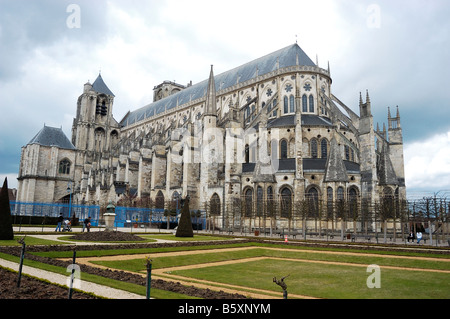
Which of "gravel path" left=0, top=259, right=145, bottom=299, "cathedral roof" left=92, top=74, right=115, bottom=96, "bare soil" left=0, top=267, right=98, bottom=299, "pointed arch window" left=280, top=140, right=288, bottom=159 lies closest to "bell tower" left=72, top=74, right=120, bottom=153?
"cathedral roof" left=92, top=74, right=115, bottom=96

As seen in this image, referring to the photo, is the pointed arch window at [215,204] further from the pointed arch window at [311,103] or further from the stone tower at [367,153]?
the pointed arch window at [311,103]

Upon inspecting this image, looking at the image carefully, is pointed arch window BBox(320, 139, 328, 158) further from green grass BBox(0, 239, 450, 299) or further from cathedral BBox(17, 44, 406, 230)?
green grass BBox(0, 239, 450, 299)

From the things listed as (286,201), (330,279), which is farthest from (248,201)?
(330,279)

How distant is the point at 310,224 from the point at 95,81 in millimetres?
60324

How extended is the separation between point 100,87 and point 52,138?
1625 cm

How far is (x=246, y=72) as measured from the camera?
51.0 metres

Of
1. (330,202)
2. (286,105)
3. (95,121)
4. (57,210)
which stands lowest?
(57,210)

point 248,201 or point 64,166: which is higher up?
point 64,166

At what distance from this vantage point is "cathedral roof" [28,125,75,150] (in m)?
63.0

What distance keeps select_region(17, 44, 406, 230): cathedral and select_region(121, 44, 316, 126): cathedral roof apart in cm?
21

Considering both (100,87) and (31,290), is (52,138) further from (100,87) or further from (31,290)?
(31,290)

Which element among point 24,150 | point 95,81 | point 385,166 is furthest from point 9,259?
point 95,81

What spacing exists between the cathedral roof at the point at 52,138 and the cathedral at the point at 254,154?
0.43 meters

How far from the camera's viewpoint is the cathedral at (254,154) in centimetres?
3372
